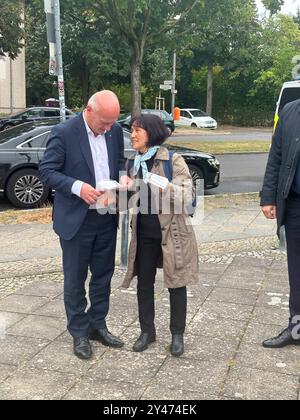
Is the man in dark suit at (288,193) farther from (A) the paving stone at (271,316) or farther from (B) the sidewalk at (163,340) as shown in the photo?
(A) the paving stone at (271,316)

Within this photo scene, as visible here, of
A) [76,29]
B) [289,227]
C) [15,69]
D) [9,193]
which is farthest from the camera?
[15,69]

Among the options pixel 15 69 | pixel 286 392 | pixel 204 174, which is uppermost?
pixel 15 69

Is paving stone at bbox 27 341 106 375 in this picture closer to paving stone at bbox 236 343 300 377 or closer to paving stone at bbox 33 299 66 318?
paving stone at bbox 33 299 66 318

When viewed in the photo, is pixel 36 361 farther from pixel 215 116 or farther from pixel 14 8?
pixel 215 116

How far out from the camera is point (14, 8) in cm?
2134

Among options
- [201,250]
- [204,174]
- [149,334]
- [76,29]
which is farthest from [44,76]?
[149,334]

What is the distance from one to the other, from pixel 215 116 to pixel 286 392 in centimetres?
4259

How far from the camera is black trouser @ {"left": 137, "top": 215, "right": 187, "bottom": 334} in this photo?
3.68m

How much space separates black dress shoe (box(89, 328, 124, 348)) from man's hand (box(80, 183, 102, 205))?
1054 millimetres

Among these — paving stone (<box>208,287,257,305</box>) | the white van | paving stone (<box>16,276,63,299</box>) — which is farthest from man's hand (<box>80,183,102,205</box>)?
the white van

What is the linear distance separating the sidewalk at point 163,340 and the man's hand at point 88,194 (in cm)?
109

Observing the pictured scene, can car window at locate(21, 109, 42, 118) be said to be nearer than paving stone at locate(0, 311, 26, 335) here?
No

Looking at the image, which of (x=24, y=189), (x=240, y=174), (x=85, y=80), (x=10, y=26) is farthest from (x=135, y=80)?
(x=85, y=80)

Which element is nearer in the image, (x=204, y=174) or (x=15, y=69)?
(x=204, y=174)
